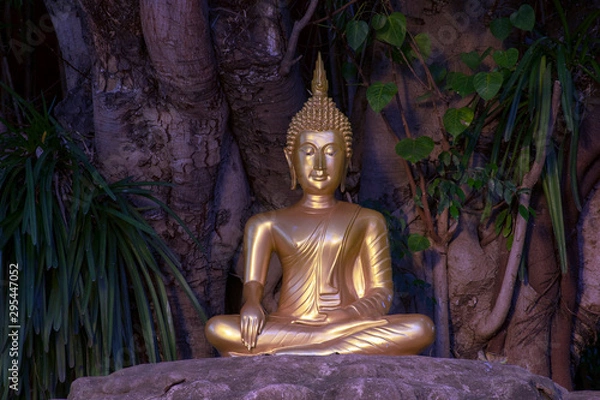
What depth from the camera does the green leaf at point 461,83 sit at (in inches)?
144

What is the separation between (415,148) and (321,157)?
0.52m

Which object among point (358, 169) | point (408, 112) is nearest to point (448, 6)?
point (408, 112)

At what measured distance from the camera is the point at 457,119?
3.68 meters

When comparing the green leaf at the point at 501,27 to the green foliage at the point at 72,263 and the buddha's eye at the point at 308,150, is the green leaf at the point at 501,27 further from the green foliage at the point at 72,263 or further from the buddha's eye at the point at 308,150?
the green foliage at the point at 72,263

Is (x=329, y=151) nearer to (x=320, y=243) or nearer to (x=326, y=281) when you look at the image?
(x=320, y=243)

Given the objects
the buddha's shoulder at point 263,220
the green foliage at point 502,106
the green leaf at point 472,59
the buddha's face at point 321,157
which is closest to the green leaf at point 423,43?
the green foliage at point 502,106

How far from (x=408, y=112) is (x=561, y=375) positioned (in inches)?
52.6

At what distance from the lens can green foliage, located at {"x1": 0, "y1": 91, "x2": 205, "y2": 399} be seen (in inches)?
132

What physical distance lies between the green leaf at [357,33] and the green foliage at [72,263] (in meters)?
1.00

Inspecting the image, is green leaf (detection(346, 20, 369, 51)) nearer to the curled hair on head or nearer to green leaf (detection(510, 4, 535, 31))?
the curled hair on head

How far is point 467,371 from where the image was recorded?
8.27 ft

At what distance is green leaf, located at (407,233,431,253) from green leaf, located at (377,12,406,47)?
2.60 feet

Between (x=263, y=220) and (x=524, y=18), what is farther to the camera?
(x=524, y=18)

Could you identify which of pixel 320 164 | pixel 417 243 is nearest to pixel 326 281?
pixel 320 164
